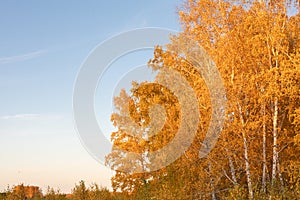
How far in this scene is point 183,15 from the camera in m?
20.0

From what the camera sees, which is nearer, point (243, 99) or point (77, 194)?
point (243, 99)

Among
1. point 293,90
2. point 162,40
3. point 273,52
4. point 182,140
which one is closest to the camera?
point 293,90

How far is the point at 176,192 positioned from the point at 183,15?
8439 mm

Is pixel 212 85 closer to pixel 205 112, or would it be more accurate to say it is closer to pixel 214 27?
pixel 205 112

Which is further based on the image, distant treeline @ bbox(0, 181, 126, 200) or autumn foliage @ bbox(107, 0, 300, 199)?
distant treeline @ bbox(0, 181, 126, 200)

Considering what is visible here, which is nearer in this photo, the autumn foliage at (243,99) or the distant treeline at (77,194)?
the autumn foliage at (243,99)

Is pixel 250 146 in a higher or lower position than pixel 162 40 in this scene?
lower

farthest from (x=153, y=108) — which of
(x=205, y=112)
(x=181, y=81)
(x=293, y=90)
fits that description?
(x=293, y=90)

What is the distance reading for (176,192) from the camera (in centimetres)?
1775

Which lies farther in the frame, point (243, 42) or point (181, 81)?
point (181, 81)

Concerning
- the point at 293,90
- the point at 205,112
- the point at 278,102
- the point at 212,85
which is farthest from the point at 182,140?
the point at 293,90

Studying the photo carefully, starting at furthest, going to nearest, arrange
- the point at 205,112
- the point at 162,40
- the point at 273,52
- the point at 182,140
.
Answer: the point at 162,40 → the point at 182,140 → the point at 205,112 → the point at 273,52

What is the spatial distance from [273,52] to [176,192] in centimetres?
717

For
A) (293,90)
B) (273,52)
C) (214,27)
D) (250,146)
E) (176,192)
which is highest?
(214,27)
